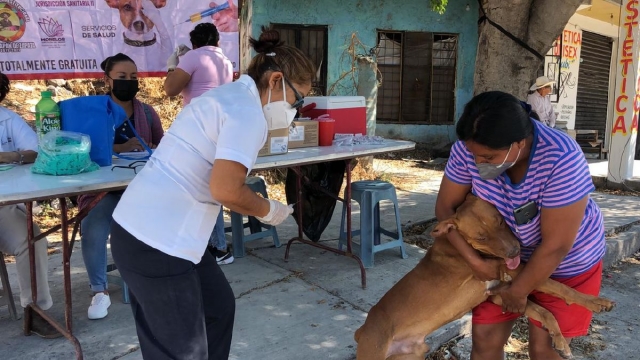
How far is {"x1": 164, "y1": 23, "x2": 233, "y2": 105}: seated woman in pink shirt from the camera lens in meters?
4.23

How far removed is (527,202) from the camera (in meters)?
2.04

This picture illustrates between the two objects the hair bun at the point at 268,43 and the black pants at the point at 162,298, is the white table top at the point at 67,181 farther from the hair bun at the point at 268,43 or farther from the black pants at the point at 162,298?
the hair bun at the point at 268,43

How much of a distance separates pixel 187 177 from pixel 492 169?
1136 mm

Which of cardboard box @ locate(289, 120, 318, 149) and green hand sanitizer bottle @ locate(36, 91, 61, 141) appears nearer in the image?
green hand sanitizer bottle @ locate(36, 91, 61, 141)

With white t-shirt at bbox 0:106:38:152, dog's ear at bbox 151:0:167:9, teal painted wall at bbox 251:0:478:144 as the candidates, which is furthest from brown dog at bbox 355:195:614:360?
teal painted wall at bbox 251:0:478:144

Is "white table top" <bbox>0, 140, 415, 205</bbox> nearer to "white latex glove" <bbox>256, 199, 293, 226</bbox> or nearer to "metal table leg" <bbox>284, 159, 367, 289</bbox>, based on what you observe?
"metal table leg" <bbox>284, 159, 367, 289</bbox>

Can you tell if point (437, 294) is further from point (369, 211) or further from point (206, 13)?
point (206, 13)

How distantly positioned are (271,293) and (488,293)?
75.4 inches

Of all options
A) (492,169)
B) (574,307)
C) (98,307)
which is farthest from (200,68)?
(574,307)

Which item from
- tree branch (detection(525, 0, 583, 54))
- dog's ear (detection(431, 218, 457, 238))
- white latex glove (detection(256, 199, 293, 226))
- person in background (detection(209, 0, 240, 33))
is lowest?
dog's ear (detection(431, 218, 457, 238))

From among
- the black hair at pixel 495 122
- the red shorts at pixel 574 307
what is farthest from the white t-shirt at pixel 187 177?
the red shorts at pixel 574 307

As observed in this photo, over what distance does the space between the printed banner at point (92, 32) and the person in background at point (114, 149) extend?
1.61m

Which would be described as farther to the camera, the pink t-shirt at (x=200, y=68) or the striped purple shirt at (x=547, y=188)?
the pink t-shirt at (x=200, y=68)

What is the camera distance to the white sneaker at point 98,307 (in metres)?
3.35
